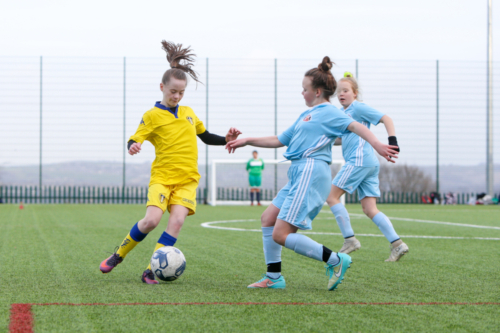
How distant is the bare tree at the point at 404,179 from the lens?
2453 cm

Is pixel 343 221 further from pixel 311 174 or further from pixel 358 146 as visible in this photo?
pixel 311 174

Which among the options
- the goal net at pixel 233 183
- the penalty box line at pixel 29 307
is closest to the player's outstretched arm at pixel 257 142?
the penalty box line at pixel 29 307

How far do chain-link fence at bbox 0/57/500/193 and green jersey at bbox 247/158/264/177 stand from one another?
6.88ft

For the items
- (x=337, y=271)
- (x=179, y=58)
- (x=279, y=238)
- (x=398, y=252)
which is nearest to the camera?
(x=337, y=271)

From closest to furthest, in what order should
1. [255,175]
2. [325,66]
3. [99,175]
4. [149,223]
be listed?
[325,66], [149,223], [255,175], [99,175]

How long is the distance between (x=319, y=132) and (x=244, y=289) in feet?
3.76

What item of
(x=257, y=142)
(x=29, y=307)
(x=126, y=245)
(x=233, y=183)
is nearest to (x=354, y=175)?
(x=257, y=142)

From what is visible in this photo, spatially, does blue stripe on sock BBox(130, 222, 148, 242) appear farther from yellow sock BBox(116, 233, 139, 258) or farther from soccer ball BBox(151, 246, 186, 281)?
soccer ball BBox(151, 246, 186, 281)

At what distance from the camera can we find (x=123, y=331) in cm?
270

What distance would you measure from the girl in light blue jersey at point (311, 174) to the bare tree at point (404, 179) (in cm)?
2100

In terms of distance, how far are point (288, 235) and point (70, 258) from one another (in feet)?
8.24

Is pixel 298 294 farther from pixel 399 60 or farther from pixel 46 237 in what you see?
pixel 399 60

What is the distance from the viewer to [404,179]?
24938mm

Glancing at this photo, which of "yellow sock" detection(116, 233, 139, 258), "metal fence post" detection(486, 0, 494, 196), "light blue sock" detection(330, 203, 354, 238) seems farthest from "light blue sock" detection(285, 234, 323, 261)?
"metal fence post" detection(486, 0, 494, 196)
